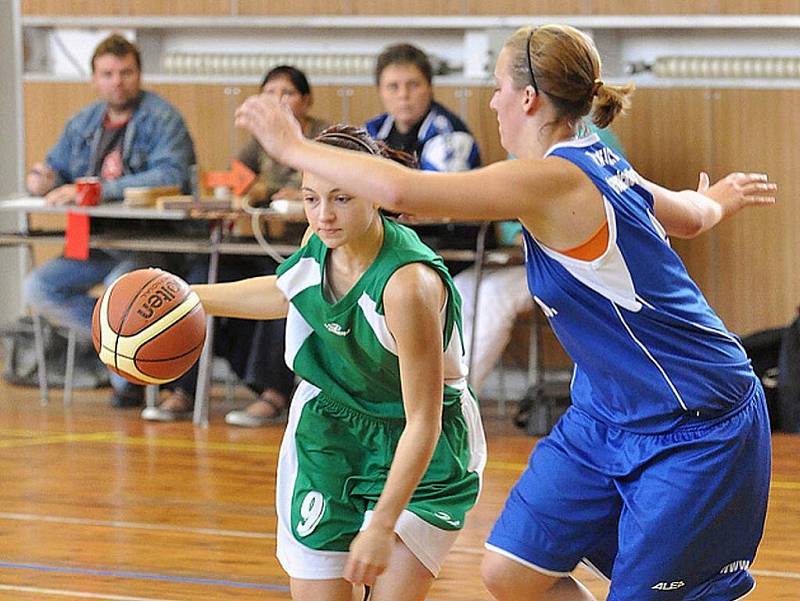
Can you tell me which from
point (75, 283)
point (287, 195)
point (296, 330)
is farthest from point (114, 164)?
point (296, 330)

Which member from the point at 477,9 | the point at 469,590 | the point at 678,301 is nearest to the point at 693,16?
the point at 477,9

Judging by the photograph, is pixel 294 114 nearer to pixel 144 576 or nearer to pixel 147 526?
pixel 147 526

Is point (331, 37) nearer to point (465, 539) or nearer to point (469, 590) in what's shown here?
point (465, 539)

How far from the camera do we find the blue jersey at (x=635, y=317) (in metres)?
2.43

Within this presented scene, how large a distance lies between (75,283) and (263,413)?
3.63ft

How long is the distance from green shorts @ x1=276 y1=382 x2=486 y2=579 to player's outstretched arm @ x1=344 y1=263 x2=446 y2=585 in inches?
A: 8.4

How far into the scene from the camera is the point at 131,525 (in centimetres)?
461

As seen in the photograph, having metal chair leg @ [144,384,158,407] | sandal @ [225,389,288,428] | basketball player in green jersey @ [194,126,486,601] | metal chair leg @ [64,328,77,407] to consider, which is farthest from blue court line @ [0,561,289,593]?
metal chair leg @ [64,328,77,407]

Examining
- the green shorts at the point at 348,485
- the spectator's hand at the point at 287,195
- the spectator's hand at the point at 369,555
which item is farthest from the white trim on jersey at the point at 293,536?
the spectator's hand at the point at 287,195

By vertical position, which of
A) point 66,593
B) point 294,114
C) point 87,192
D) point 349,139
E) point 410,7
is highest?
point 410,7

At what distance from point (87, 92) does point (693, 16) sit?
10.1 ft

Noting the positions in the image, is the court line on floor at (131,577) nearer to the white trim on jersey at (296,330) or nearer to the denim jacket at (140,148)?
the white trim on jersey at (296,330)

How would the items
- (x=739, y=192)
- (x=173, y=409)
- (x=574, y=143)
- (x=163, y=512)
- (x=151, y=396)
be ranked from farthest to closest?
(x=151, y=396) → (x=173, y=409) → (x=163, y=512) → (x=739, y=192) → (x=574, y=143)

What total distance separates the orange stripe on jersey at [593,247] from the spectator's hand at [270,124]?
498 millimetres
